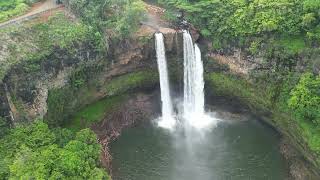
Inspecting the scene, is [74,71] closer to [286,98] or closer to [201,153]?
[201,153]

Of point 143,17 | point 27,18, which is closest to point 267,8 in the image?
point 143,17

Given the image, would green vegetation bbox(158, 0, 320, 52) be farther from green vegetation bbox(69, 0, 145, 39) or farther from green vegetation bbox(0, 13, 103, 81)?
green vegetation bbox(0, 13, 103, 81)

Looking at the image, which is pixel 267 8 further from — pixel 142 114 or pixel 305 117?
pixel 142 114

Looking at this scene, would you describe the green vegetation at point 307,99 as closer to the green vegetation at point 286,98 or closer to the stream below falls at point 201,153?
the green vegetation at point 286,98

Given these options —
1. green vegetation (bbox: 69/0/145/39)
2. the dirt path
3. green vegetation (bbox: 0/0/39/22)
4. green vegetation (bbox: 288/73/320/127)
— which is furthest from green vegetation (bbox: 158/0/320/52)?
green vegetation (bbox: 0/0/39/22)

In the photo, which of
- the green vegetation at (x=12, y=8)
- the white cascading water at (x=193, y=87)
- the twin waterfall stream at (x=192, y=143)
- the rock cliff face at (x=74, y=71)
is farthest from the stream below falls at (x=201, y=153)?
the green vegetation at (x=12, y=8)

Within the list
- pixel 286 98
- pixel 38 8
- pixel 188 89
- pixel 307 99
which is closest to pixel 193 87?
pixel 188 89
